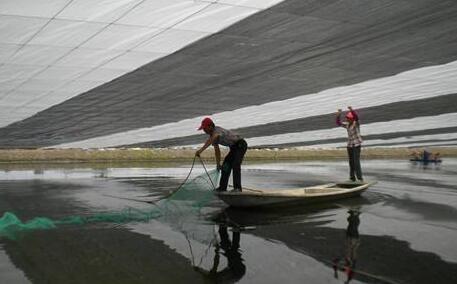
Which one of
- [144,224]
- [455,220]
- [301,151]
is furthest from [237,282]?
[301,151]

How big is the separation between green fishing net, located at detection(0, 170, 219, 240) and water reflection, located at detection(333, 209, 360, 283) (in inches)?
94.5

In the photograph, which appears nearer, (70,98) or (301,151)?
(70,98)

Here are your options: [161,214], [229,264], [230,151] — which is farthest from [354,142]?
[229,264]

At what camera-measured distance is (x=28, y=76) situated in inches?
537

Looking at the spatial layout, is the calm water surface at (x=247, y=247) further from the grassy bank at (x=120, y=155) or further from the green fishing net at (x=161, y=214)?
the grassy bank at (x=120, y=155)

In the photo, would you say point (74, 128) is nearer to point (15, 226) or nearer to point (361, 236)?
point (15, 226)

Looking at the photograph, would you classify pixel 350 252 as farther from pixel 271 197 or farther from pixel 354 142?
pixel 354 142

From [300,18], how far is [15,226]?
6.64 metres

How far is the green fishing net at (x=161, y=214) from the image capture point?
273 inches

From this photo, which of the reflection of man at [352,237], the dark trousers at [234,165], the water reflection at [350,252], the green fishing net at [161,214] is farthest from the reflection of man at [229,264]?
the dark trousers at [234,165]

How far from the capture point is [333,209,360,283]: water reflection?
4.70 metres

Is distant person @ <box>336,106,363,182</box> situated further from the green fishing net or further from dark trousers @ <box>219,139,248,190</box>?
the green fishing net

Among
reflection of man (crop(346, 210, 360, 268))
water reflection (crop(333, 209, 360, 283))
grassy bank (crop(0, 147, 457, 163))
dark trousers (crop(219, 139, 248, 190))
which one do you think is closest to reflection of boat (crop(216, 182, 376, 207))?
dark trousers (crop(219, 139, 248, 190))

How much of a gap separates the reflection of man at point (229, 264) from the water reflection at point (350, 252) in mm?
1041
